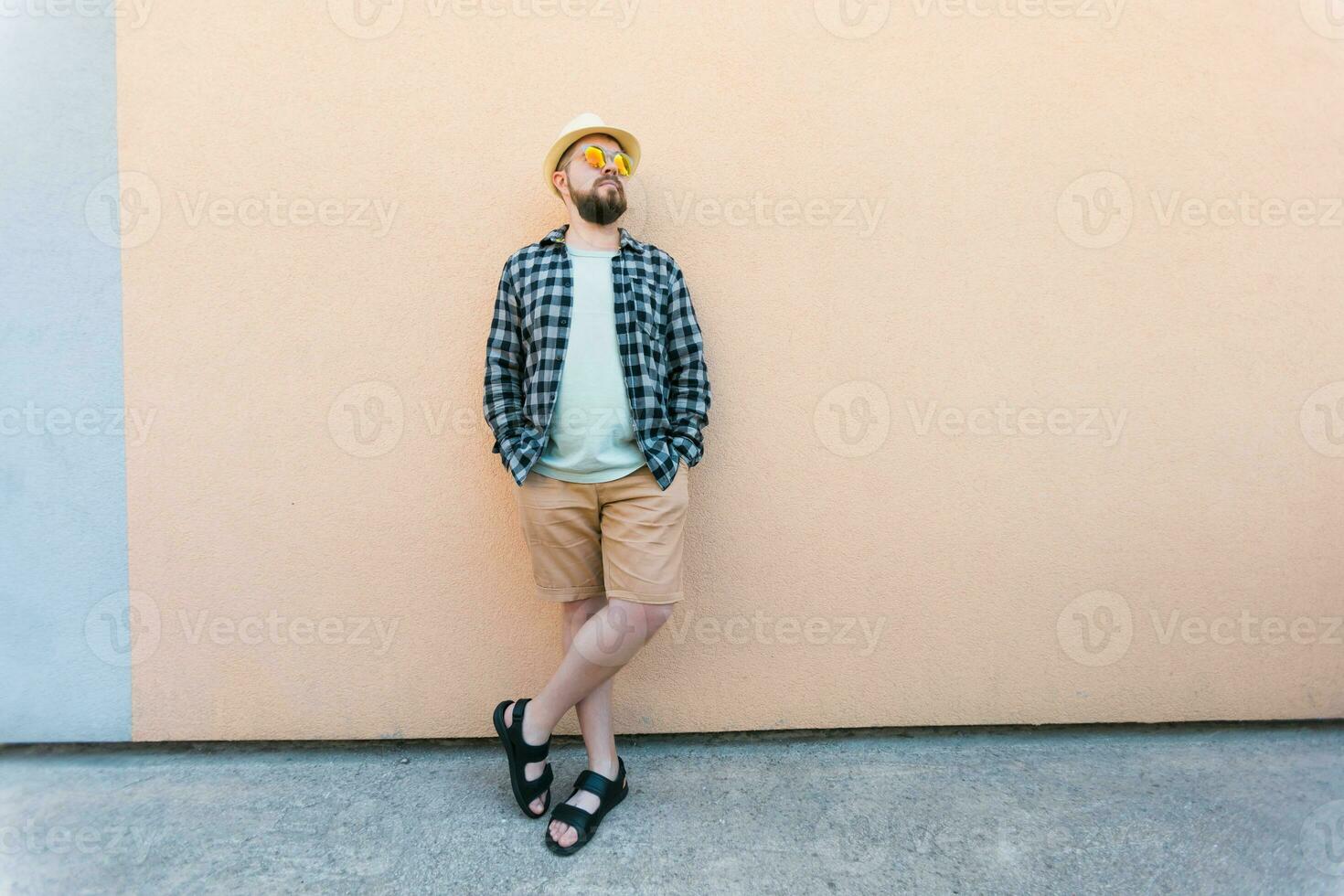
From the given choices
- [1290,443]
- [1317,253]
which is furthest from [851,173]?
[1290,443]

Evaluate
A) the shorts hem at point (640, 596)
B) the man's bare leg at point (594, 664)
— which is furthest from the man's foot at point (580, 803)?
the shorts hem at point (640, 596)

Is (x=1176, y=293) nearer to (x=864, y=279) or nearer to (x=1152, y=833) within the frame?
(x=864, y=279)

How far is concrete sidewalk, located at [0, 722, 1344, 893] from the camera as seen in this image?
2057 mm

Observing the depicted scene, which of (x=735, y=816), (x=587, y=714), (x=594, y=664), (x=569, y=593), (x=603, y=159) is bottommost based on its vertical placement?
(x=735, y=816)

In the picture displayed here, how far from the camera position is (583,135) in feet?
7.75

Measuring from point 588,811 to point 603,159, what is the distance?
1995 mm

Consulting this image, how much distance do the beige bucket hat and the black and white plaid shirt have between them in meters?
0.20

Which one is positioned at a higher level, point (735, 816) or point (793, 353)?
point (793, 353)

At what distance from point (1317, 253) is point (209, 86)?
4051 millimetres

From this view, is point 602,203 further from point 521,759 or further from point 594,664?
point 521,759

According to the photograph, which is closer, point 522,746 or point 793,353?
point 522,746

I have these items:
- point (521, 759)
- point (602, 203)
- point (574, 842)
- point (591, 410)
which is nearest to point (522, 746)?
point (521, 759)

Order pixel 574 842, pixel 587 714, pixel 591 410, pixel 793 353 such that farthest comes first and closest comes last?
pixel 793 353, pixel 587 714, pixel 591 410, pixel 574 842

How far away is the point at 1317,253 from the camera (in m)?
2.75
